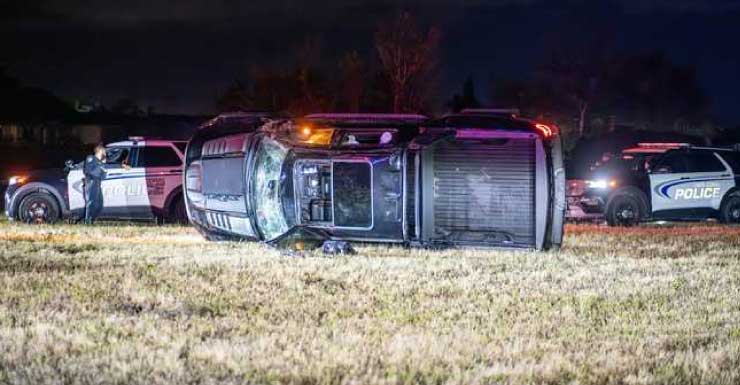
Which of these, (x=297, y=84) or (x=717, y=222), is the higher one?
(x=297, y=84)

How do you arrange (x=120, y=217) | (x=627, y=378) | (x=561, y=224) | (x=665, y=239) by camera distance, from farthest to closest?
(x=120, y=217) < (x=665, y=239) < (x=561, y=224) < (x=627, y=378)

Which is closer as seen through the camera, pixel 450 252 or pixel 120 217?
pixel 450 252

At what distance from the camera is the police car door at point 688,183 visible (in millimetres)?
18984

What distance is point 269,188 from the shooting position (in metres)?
13.2

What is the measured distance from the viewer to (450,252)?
Result: 1354 centimetres

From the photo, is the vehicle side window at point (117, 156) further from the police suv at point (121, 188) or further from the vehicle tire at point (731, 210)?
the vehicle tire at point (731, 210)

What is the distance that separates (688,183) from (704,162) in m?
0.65

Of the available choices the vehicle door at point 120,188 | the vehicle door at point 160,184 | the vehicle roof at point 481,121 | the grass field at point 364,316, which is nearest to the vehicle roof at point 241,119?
the grass field at point 364,316

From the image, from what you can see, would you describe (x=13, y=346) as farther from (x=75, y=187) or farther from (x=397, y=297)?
(x=75, y=187)

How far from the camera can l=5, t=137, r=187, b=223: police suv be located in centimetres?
1748

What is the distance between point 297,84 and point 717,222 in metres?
25.9

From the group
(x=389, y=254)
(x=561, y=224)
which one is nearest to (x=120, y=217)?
(x=389, y=254)

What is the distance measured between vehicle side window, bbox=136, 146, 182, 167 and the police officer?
64 centimetres

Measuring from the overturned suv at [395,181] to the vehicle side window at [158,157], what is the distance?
394 cm
